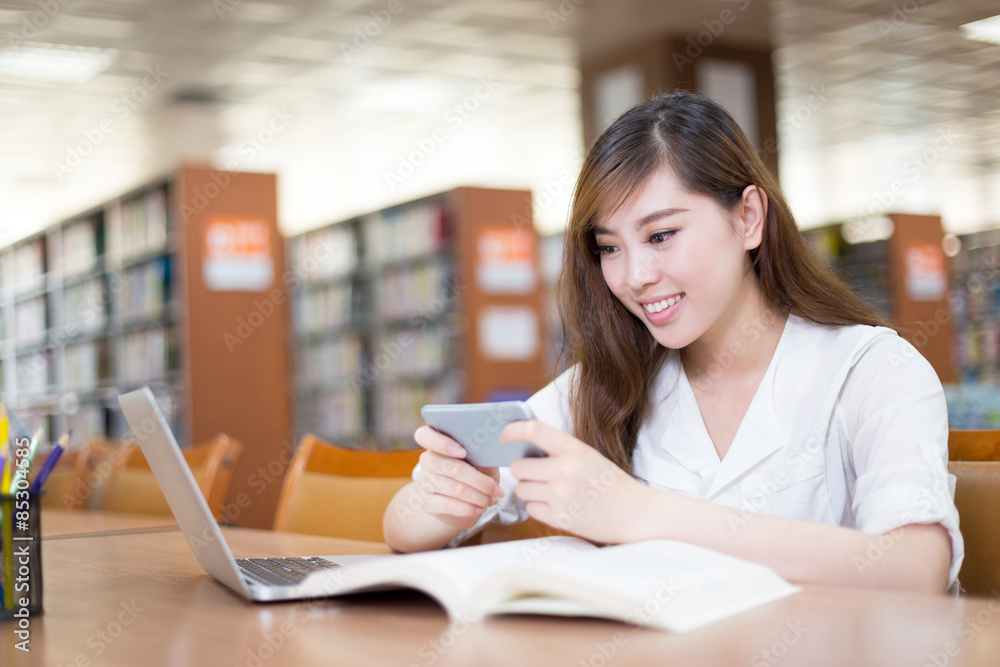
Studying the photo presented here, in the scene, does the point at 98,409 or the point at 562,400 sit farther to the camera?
the point at 98,409

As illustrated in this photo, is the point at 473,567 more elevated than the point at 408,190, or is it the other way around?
the point at 408,190

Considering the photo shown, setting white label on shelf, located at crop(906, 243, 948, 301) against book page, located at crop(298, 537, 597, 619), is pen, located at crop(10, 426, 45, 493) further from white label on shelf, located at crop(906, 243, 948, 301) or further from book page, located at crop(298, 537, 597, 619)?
white label on shelf, located at crop(906, 243, 948, 301)

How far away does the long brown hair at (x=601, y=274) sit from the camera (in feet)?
4.35

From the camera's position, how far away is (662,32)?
516cm

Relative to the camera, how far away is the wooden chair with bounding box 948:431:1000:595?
1160 mm

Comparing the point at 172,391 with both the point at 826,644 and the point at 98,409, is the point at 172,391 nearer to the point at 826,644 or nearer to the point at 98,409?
the point at 98,409

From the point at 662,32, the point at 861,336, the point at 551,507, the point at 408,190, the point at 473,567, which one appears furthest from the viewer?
the point at 408,190

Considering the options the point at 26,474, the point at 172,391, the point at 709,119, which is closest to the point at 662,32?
the point at 172,391

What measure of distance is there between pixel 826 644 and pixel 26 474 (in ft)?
2.52

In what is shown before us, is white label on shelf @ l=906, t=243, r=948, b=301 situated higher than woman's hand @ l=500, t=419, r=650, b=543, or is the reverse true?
white label on shelf @ l=906, t=243, r=948, b=301

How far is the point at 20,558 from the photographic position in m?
0.94

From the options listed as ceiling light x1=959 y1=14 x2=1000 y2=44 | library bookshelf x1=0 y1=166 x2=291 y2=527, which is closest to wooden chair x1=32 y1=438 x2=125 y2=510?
library bookshelf x1=0 y1=166 x2=291 y2=527

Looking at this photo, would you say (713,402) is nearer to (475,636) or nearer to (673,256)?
(673,256)

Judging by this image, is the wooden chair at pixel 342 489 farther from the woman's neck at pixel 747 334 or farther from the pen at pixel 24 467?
the pen at pixel 24 467
